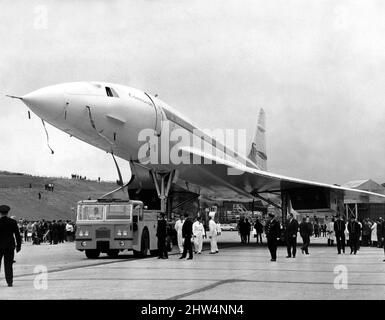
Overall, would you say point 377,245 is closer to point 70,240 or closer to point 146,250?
point 146,250

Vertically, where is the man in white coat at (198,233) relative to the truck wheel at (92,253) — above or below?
above

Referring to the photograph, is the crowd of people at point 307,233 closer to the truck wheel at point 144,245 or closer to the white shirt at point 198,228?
the white shirt at point 198,228

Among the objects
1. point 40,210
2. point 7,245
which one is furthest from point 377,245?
point 40,210

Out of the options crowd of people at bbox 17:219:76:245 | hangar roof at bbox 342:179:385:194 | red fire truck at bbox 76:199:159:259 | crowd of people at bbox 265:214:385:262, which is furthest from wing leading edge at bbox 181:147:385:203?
hangar roof at bbox 342:179:385:194

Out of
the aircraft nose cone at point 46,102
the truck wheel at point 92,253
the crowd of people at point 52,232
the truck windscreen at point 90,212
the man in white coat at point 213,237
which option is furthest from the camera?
the crowd of people at point 52,232

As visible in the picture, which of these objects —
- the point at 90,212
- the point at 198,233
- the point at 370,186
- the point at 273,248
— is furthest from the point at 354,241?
the point at 370,186

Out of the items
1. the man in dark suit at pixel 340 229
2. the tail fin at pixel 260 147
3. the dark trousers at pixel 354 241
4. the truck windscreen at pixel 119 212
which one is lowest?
the dark trousers at pixel 354 241

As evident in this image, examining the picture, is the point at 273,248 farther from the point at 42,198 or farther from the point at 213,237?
the point at 42,198

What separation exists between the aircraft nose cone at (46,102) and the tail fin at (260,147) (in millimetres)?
22833

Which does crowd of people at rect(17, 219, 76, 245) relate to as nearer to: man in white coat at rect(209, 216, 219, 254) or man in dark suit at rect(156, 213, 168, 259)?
man in white coat at rect(209, 216, 219, 254)

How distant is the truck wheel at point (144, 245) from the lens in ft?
59.7

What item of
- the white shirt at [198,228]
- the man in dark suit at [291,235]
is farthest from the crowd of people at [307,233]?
the white shirt at [198,228]

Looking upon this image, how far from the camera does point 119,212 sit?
17875 mm
